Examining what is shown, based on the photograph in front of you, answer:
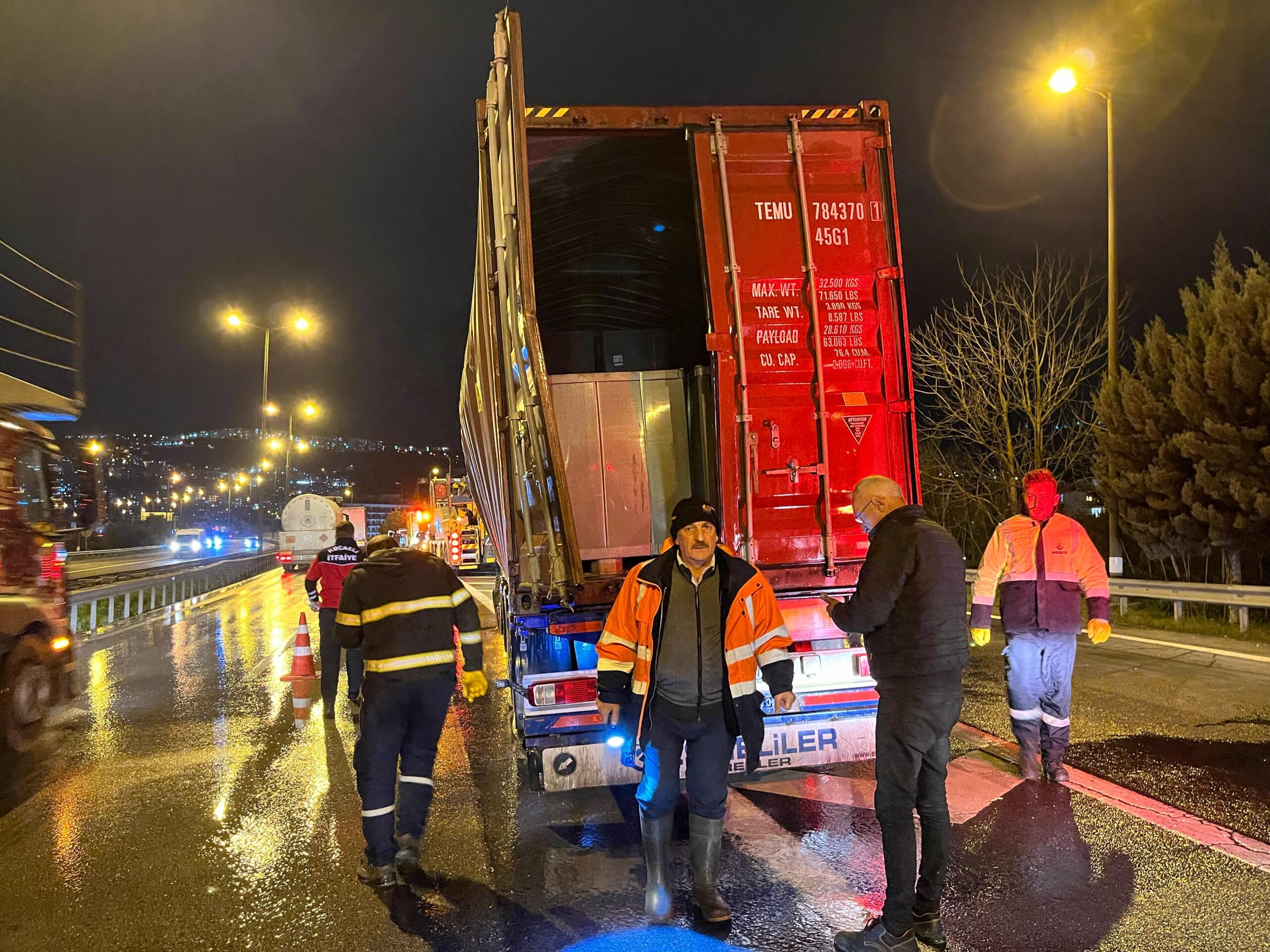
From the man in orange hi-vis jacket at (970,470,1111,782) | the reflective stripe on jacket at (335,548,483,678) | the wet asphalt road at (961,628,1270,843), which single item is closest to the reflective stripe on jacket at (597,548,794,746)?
the reflective stripe on jacket at (335,548,483,678)

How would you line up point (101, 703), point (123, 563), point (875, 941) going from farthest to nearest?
1. point (123, 563)
2. point (101, 703)
3. point (875, 941)

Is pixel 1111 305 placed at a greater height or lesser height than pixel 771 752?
greater

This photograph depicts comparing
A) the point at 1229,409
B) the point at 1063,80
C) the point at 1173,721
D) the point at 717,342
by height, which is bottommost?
the point at 1173,721

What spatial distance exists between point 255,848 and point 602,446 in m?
3.22

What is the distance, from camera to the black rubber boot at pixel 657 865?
369 centimetres

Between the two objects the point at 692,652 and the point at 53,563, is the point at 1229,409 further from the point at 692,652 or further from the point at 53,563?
the point at 53,563

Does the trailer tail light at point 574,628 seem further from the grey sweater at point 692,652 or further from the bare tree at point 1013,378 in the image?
the bare tree at point 1013,378

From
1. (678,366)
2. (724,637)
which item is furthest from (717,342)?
(724,637)

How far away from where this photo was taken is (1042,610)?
5.34 meters

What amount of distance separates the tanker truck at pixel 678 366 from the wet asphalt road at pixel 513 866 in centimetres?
53

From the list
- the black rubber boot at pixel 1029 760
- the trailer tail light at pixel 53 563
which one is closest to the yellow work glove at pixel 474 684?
the black rubber boot at pixel 1029 760

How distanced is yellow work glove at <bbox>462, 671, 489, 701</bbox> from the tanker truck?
25 cm

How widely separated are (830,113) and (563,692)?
4.11m

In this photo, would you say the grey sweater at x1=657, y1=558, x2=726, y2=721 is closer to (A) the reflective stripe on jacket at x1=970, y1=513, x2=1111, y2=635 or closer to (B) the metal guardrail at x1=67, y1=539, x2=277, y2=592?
(A) the reflective stripe on jacket at x1=970, y1=513, x2=1111, y2=635
